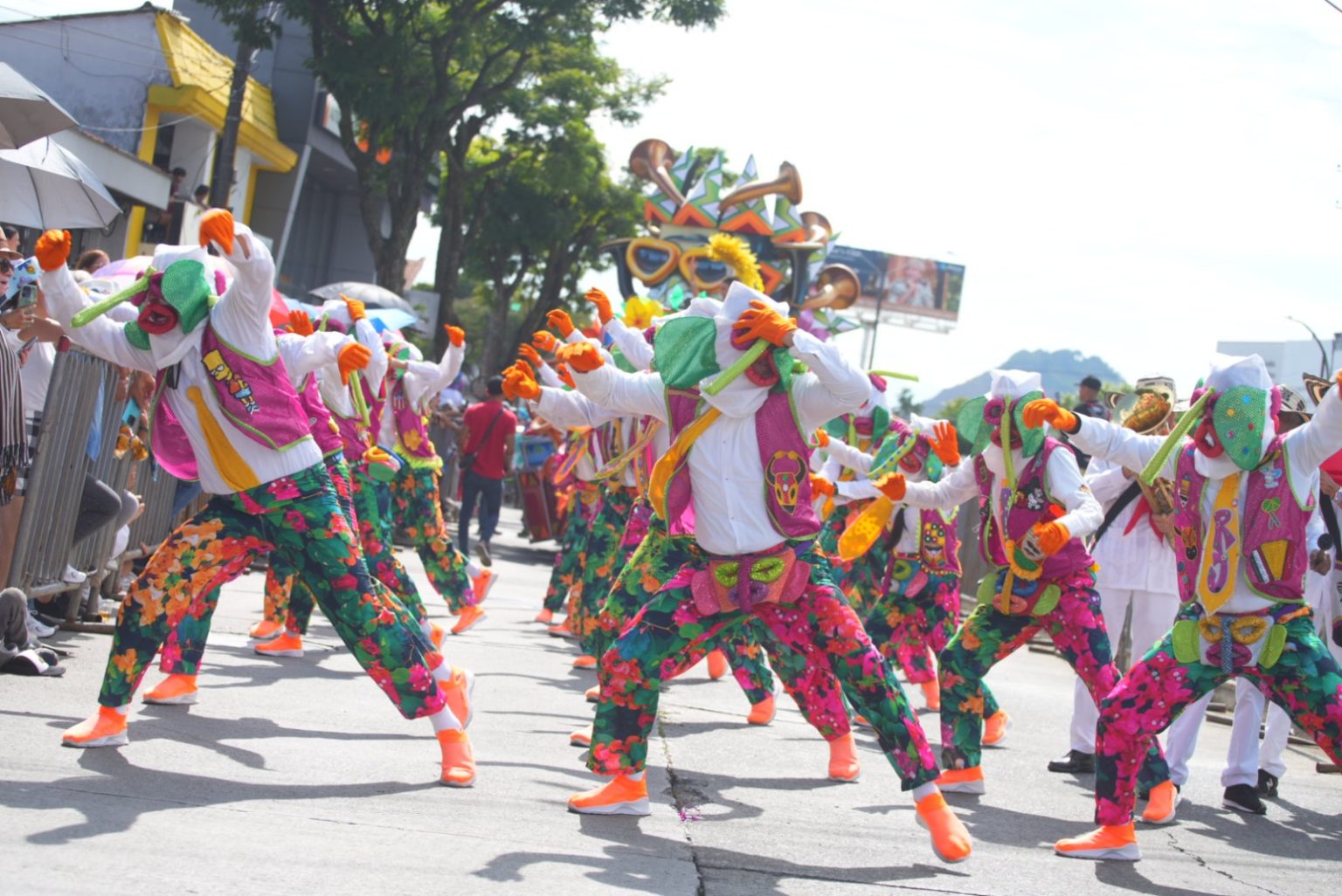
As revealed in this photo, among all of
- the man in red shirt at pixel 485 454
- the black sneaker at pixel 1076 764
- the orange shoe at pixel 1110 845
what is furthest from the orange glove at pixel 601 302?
the man in red shirt at pixel 485 454

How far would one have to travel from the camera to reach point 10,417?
6.88 m

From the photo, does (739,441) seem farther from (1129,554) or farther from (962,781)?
(1129,554)

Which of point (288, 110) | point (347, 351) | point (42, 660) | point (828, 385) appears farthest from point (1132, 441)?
point (288, 110)

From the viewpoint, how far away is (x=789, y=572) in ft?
18.2

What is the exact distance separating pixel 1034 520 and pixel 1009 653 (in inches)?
23.2

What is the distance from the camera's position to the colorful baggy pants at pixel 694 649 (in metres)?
5.49

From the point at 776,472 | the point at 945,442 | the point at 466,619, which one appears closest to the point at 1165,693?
the point at 776,472

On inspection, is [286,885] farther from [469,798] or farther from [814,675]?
[814,675]

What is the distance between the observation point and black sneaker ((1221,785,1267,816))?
291 inches

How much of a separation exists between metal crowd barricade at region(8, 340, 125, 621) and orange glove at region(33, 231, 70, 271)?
1854 millimetres

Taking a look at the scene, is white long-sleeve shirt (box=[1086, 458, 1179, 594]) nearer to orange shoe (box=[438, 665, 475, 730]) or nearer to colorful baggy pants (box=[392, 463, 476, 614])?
orange shoe (box=[438, 665, 475, 730])

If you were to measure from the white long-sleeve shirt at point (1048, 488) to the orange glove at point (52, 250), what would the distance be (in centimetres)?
376

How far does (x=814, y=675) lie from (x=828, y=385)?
6.03 feet

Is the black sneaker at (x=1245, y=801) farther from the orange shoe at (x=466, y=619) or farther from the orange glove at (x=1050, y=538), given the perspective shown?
the orange shoe at (x=466, y=619)
